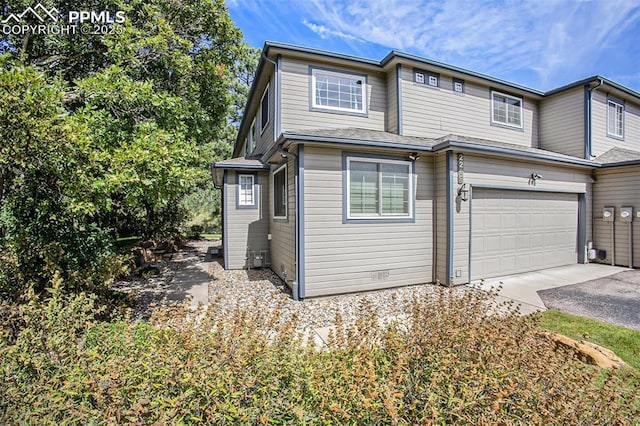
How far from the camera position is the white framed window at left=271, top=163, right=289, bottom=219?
25.3ft

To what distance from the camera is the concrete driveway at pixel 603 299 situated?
212 inches

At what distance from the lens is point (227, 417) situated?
1.84 meters

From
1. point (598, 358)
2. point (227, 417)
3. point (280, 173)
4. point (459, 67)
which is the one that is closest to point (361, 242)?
point (280, 173)

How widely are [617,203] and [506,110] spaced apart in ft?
15.0

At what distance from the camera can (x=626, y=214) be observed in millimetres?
9258

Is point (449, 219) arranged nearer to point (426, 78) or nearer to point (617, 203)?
point (426, 78)

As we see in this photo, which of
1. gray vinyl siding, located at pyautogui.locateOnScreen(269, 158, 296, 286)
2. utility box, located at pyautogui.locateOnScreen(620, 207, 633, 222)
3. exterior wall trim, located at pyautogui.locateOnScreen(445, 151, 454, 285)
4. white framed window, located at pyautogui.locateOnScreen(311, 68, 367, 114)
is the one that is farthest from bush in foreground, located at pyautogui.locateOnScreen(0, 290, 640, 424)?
utility box, located at pyautogui.locateOnScreen(620, 207, 633, 222)

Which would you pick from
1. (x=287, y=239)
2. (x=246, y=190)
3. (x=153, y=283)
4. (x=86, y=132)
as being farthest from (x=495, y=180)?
(x=153, y=283)

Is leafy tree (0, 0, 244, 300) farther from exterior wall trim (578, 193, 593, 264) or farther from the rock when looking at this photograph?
exterior wall trim (578, 193, 593, 264)

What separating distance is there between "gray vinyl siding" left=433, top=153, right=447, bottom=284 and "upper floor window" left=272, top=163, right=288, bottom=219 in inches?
151

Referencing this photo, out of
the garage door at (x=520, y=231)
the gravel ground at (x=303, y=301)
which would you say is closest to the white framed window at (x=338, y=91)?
the garage door at (x=520, y=231)

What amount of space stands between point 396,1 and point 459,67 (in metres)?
2.83

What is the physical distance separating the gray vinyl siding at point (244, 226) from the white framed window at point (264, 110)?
1844 millimetres

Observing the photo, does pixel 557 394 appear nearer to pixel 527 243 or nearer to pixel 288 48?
pixel 527 243
